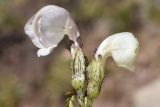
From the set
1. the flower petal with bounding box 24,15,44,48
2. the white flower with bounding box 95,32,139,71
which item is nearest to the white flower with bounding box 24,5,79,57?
the flower petal with bounding box 24,15,44,48

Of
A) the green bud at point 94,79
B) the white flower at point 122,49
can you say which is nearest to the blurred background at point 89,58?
the white flower at point 122,49

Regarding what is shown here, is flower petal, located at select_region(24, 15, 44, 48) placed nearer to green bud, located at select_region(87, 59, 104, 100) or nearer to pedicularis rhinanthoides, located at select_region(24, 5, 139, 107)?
pedicularis rhinanthoides, located at select_region(24, 5, 139, 107)

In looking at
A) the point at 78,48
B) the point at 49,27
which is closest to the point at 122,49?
the point at 78,48

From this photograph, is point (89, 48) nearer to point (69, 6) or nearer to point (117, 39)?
point (69, 6)

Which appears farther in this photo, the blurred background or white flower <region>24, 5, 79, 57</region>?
the blurred background

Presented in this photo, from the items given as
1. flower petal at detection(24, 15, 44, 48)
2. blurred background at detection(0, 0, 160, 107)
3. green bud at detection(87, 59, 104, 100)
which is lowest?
blurred background at detection(0, 0, 160, 107)

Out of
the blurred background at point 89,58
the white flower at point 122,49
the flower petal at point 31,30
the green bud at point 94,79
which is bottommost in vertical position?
the blurred background at point 89,58

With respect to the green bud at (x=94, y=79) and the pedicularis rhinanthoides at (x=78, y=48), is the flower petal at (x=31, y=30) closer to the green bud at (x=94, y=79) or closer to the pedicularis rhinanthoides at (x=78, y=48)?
the pedicularis rhinanthoides at (x=78, y=48)
